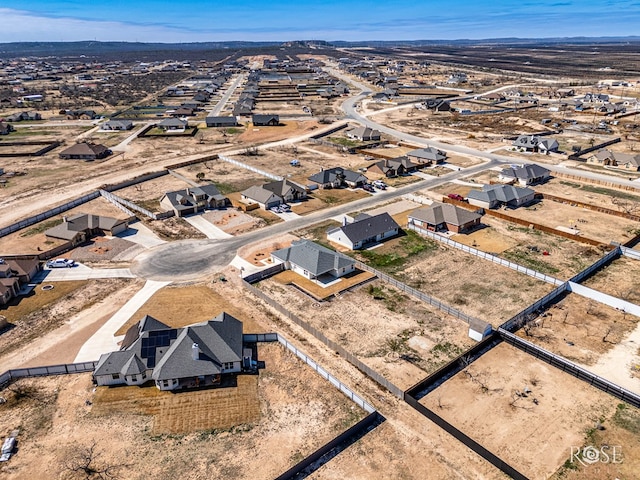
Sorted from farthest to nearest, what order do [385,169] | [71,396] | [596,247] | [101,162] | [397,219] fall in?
1. [101,162]
2. [385,169]
3. [397,219]
4. [596,247]
5. [71,396]

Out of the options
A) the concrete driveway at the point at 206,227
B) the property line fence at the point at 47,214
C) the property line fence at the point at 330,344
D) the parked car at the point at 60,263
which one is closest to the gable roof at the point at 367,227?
the concrete driveway at the point at 206,227

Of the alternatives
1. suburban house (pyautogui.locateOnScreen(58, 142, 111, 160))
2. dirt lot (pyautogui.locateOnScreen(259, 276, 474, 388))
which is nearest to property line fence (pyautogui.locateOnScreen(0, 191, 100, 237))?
suburban house (pyautogui.locateOnScreen(58, 142, 111, 160))

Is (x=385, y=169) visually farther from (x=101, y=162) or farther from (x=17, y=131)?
(x=17, y=131)

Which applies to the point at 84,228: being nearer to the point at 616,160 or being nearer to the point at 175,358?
the point at 175,358

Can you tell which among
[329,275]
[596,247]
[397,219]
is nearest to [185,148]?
[397,219]

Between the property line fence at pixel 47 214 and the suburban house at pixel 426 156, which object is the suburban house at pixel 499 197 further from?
the property line fence at pixel 47 214

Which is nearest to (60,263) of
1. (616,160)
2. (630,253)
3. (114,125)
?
(630,253)
